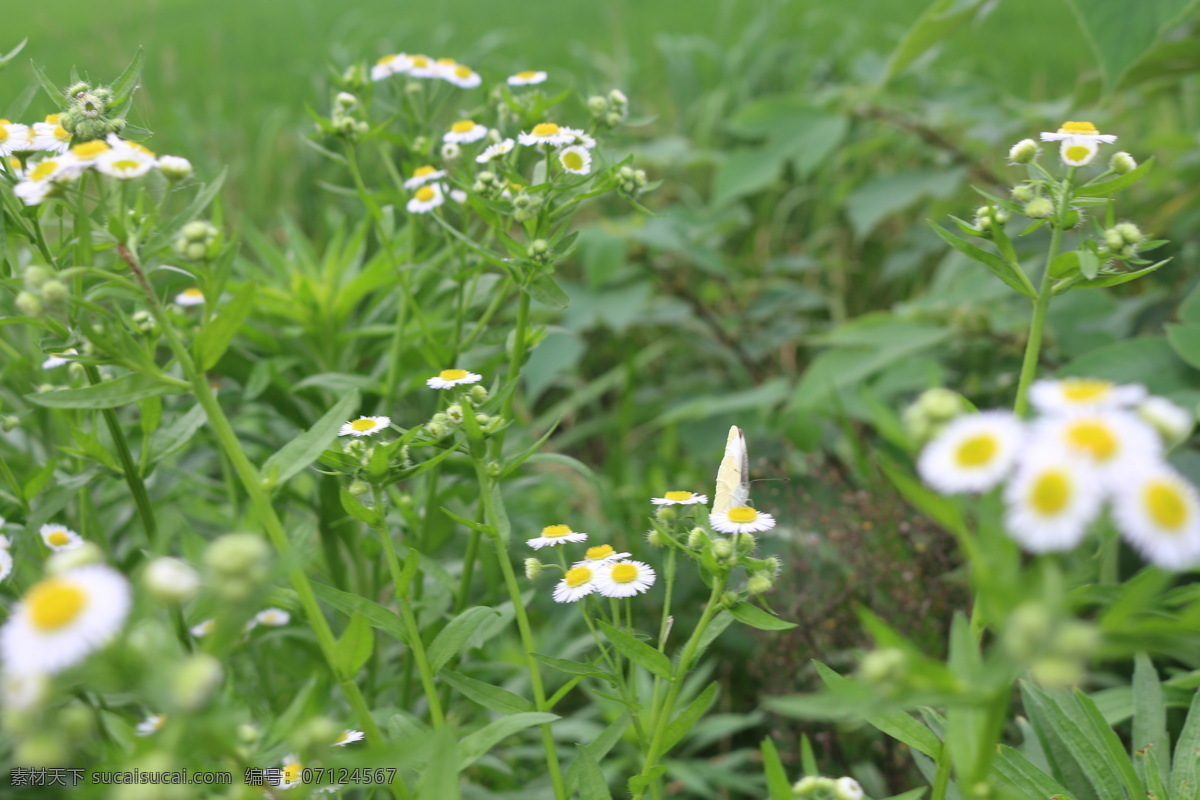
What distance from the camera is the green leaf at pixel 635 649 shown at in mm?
744

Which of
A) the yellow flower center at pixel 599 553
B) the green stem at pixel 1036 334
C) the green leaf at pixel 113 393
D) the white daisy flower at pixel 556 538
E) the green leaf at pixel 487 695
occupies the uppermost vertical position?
the green leaf at pixel 113 393

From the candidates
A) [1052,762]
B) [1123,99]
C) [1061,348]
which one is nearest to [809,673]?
[1052,762]

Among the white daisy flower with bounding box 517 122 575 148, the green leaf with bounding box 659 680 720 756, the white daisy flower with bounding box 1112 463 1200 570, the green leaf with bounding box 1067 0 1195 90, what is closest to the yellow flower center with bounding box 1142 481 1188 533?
the white daisy flower with bounding box 1112 463 1200 570

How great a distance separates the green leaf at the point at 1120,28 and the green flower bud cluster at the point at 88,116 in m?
1.25

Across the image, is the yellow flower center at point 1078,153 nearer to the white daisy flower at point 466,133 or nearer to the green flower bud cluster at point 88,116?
the white daisy flower at point 466,133

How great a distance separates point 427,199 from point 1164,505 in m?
0.83

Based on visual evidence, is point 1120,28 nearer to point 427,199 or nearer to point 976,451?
point 427,199

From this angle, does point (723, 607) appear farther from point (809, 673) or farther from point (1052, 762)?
point (809, 673)

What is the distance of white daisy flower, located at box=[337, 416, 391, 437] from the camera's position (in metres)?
0.78

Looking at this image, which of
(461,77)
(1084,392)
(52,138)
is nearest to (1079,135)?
(1084,392)

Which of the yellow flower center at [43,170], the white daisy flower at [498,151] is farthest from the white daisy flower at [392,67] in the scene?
the yellow flower center at [43,170]

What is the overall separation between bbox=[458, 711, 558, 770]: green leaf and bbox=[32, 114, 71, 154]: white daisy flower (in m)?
0.57

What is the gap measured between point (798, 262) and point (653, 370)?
1.77 feet

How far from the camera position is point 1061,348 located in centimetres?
177
